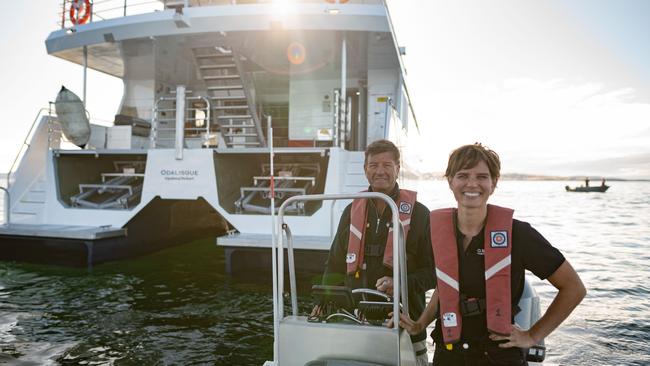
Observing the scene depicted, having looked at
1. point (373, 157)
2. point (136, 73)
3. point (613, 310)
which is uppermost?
point (136, 73)

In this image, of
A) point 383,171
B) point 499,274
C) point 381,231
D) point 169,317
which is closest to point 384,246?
point 381,231

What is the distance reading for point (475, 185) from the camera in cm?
183

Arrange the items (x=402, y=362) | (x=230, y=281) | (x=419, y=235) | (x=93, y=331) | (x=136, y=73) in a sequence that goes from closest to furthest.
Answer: (x=402, y=362), (x=419, y=235), (x=93, y=331), (x=230, y=281), (x=136, y=73)

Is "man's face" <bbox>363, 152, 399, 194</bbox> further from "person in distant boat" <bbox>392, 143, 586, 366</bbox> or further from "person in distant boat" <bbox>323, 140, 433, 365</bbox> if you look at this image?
"person in distant boat" <bbox>392, 143, 586, 366</bbox>

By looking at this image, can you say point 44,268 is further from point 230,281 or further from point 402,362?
point 402,362

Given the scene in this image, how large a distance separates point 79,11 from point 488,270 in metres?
10.5

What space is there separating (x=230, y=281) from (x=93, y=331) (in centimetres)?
243

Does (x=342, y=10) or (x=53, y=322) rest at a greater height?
(x=342, y=10)

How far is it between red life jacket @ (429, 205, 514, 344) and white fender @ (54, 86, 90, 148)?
8.53m

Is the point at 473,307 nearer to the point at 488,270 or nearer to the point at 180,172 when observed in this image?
the point at 488,270

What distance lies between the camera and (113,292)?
6160 mm

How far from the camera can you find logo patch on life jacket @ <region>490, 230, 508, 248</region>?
179 centimetres

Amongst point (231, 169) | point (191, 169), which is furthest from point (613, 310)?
point (191, 169)

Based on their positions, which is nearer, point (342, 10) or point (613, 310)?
point (613, 310)
